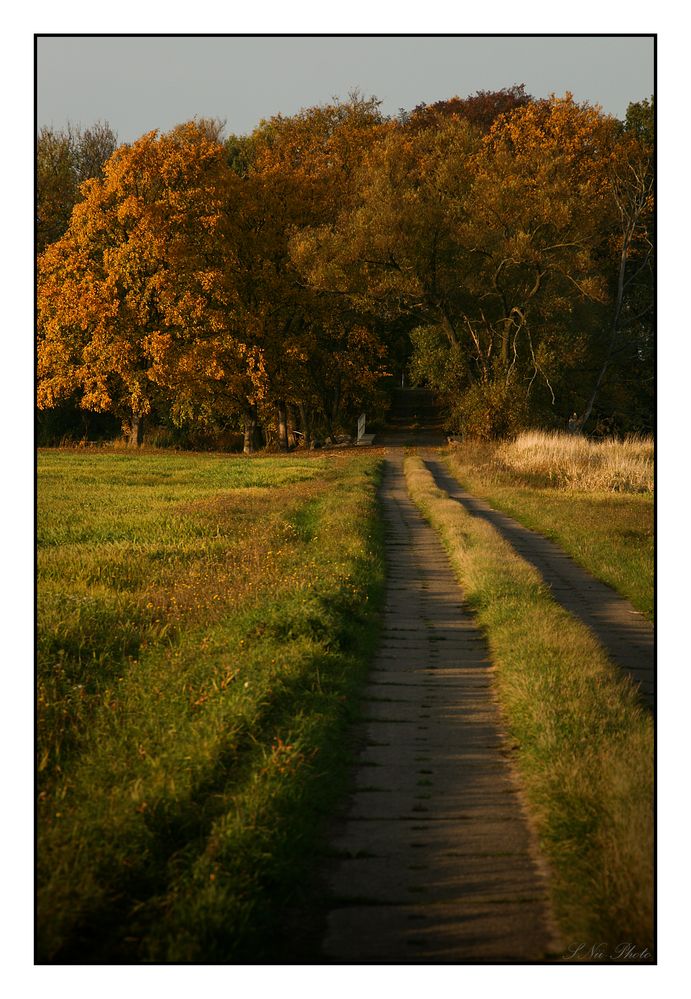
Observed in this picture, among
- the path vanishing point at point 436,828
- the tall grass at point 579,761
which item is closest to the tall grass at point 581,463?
the tall grass at point 579,761

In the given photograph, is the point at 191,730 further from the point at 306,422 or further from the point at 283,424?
the point at 306,422

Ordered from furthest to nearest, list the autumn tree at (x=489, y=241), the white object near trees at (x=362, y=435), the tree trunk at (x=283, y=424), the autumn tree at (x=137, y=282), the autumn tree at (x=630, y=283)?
the white object near trees at (x=362, y=435)
the tree trunk at (x=283, y=424)
the autumn tree at (x=489, y=241)
the autumn tree at (x=137, y=282)
the autumn tree at (x=630, y=283)

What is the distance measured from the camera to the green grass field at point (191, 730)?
4844 mm

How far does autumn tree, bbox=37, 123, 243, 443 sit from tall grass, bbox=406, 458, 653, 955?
98.5 feet

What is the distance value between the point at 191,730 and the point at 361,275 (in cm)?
3656

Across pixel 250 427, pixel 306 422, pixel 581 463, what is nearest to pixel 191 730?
pixel 581 463

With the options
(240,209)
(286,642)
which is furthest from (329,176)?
(286,642)

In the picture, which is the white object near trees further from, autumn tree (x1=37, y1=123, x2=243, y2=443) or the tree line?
autumn tree (x1=37, y1=123, x2=243, y2=443)

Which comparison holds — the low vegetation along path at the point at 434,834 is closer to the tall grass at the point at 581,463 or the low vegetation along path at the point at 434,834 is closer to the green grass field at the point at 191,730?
the green grass field at the point at 191,730

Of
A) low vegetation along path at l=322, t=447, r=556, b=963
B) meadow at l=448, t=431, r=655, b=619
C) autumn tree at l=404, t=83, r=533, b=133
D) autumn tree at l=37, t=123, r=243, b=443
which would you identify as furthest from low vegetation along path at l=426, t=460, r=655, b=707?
autumn tree at l=404, t=83, r=533, b=133

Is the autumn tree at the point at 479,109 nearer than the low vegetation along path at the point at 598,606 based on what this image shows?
No

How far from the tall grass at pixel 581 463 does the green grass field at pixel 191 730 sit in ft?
36.4

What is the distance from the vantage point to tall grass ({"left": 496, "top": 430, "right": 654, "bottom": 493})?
83.9 ft

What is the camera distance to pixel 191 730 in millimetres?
7000
